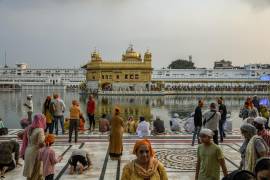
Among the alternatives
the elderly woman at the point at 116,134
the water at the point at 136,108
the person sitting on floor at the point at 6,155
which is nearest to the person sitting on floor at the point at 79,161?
the elderly woman at the point at 116,134

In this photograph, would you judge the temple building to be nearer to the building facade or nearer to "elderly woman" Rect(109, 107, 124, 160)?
the building facade

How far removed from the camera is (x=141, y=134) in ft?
43.9

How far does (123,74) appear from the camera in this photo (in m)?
69.1

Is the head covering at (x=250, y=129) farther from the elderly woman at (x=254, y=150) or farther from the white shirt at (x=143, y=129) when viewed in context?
the white shirt at (x=143, y=129)

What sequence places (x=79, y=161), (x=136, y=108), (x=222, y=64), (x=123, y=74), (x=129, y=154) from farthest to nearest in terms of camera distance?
(x=222, y=64)
(x=123, y=74)
(x=136, y=108)
(x=129, y=154)
(x=79, y=161)

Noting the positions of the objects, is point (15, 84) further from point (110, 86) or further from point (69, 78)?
point (110, 86)

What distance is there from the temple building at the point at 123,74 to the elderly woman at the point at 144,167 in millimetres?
64797

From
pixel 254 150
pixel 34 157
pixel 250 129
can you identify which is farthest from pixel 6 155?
pixel 254 150

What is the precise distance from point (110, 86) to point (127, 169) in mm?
66084

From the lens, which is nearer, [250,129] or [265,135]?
[250,129]

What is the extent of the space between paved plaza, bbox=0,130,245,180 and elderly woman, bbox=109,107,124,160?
23cm

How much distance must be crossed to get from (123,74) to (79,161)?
60896 millimetres

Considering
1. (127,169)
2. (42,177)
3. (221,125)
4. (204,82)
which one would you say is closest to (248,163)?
(127,169)

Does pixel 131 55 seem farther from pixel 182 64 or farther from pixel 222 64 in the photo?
pixel 222 64
